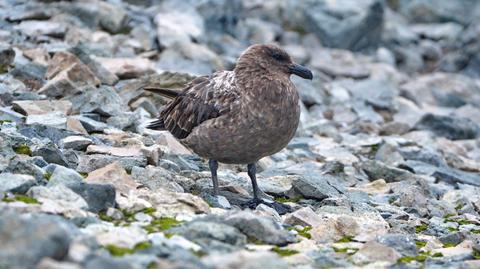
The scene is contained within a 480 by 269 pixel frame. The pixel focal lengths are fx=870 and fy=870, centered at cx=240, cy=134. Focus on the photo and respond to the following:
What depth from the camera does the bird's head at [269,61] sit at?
879 cm

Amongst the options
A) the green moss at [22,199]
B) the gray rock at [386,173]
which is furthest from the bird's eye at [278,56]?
the green moss at [22,199]

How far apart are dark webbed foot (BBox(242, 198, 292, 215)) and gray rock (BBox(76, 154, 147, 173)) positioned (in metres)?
1.11

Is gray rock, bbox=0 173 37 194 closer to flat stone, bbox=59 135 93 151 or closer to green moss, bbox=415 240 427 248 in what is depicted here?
flat stone, bbox=59 135 93 151

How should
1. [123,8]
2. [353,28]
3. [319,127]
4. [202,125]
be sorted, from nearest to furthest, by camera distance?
[202,125]
[319,127]
[123,8]
[353,28]

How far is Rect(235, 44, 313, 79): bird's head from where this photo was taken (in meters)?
8.79

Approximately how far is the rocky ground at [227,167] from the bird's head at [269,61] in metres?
1.13

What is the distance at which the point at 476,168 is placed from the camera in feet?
41.7

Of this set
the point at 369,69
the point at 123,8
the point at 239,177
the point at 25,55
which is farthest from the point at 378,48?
the point at 239,177

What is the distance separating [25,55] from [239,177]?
15.3ft

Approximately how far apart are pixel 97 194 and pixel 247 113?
2.09 metres

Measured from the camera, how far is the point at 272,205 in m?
8.24

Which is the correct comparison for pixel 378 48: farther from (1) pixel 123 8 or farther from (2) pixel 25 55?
(2) pixel 25 55

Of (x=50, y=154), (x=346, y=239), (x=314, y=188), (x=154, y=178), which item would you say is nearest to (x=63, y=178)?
(x=154, y=178)

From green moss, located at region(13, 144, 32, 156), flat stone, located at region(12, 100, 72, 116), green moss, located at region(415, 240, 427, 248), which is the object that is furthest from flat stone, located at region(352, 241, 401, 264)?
flat stone, located at region(12, 100, 72, 116)
